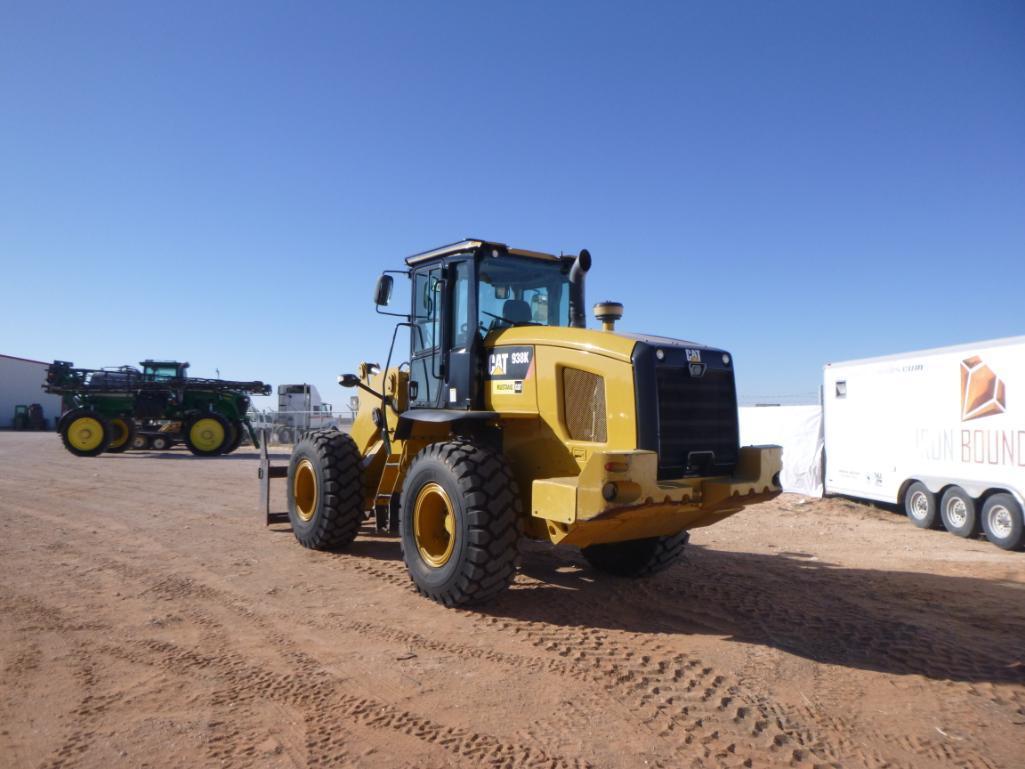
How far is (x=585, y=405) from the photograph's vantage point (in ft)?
18.9

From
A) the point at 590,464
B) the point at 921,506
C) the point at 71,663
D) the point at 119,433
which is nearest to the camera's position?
the point at 71,663

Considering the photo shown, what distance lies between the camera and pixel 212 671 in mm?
4363

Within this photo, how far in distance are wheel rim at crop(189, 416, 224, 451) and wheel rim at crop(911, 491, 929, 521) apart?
63.5 ft

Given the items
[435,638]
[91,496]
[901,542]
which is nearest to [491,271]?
[435,638]

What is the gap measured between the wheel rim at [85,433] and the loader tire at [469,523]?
63.1ft

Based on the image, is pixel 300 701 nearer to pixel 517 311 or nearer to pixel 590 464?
pixel 590 464

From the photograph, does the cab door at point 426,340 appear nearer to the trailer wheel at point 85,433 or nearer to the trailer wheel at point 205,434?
the trailer wheel at point 205,434

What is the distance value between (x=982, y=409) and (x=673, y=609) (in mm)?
7421

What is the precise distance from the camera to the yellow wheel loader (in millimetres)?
5352

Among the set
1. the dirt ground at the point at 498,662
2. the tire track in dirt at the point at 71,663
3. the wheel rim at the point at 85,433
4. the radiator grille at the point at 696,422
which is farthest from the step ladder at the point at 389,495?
the wheel rim at the point at 85,433

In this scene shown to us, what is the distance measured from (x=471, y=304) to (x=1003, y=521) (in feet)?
28.0

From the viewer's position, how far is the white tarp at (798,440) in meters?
15.3

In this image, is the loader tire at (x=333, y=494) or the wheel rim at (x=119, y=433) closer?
the loader tire at (x=333, y=494)

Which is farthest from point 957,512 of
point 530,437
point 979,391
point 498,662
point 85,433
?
point 85,433
